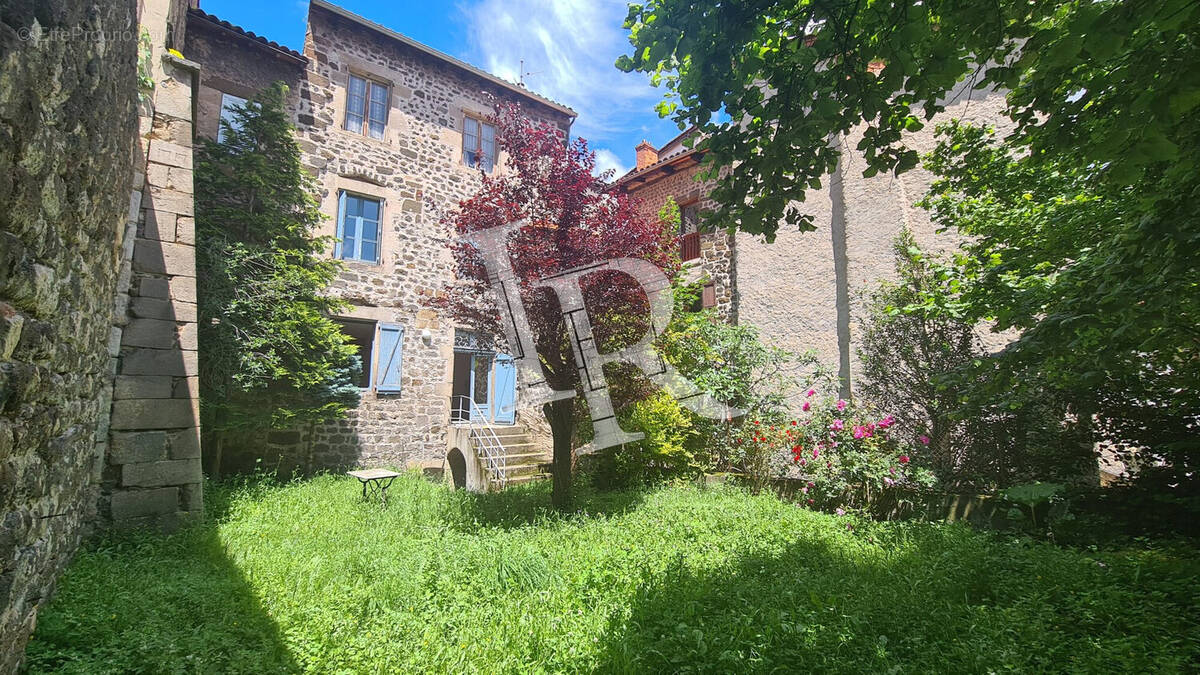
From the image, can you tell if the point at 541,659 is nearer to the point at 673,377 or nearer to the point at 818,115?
the point at 818,115

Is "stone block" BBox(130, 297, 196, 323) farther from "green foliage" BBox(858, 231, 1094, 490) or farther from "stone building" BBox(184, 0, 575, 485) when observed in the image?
"green foliage" BBox(858, 231, 1094, 490)

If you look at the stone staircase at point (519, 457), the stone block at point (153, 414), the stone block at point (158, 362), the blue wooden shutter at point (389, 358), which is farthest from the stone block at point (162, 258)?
the stone staircase at point (519, 457)

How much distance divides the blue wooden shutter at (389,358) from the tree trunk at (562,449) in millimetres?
5132

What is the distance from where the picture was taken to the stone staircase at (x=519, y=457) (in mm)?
8164

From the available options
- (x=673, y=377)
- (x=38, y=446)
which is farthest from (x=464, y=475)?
(x=38, y=446)

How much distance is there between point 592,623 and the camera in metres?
3.19

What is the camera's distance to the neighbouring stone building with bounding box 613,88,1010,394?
761 cm

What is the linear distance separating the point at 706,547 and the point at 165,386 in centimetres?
545

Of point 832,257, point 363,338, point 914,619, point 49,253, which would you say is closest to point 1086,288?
point 914,619

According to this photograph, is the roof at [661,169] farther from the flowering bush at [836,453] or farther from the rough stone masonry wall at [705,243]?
the flowering bush at [836,453]

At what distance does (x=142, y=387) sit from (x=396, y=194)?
677cm

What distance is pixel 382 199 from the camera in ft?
34.0

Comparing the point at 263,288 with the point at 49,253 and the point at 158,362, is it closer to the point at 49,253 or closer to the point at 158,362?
the point at 158,362

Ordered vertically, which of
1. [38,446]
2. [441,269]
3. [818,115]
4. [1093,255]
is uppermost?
[441,269]
